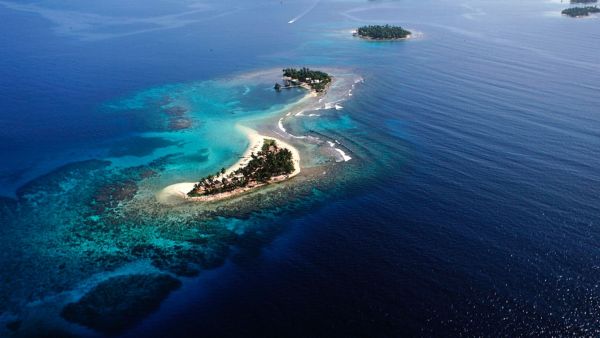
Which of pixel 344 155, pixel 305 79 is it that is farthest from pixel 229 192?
pixel 305 79

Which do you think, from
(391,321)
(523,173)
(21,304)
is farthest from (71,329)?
(523,173)

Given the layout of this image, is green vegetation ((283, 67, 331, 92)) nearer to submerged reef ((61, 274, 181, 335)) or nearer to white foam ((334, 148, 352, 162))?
white foam ((334, 148, 352, 162))

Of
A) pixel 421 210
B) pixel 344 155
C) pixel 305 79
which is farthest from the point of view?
pixel 305 79

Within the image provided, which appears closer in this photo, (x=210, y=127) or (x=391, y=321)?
(x=391, y=321)

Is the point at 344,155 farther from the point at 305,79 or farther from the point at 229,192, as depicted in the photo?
the point at 305,79

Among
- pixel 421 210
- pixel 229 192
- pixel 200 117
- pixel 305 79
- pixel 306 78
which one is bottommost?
pixel 421 210

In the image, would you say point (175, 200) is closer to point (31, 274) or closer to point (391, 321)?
point (31, 274)

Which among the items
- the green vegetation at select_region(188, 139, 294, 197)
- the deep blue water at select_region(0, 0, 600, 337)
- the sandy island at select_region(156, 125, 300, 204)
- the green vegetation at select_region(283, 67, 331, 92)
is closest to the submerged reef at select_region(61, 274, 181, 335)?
the deep blue water at select_region(0, 0, 600, 337)
